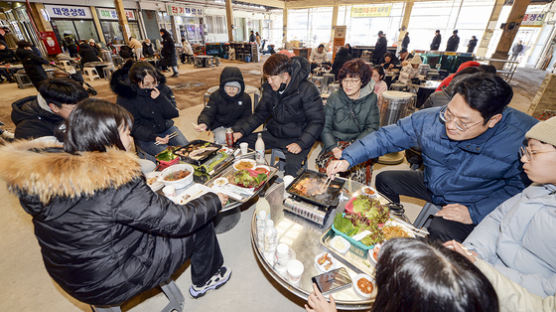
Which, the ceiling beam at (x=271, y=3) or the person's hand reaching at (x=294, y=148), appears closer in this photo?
the person's hand reaching at (x=294, y=148)

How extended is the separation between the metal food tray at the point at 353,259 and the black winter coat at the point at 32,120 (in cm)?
326

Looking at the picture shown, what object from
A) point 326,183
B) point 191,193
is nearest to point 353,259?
point 326,183

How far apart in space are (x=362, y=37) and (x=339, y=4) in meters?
3.43

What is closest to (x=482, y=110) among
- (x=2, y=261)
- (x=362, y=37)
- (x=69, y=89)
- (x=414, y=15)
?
(x=69, y=89)

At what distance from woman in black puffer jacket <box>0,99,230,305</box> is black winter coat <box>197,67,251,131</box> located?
2.05 m

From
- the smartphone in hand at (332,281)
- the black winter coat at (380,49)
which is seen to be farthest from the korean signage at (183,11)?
the smartphone in hand at (332,281)

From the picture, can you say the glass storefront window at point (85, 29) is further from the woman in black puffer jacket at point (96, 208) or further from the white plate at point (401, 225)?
the white plate at point (401, 225)

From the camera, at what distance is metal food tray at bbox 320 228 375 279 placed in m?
1.43

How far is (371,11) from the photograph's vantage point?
1772cm

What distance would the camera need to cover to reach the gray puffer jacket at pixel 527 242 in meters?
1.24

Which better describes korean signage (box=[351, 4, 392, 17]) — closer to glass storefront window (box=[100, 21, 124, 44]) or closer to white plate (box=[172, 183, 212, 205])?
glass storefront window (box=[100, 21, 124, 44])

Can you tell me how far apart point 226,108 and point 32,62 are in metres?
7.88

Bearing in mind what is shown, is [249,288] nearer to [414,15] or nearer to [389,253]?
[389,253]

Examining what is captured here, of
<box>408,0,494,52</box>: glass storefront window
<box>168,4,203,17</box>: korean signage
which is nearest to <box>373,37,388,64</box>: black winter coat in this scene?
<box>408,0,494,52</box>: glass storefront window
